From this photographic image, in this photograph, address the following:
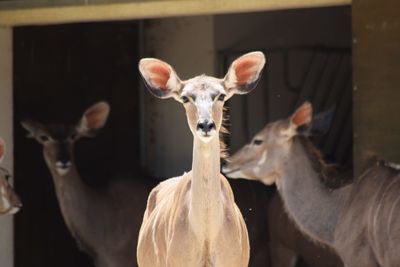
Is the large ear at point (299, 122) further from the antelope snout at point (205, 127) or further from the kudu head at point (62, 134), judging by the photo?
the antelope snout at point (205, 127)

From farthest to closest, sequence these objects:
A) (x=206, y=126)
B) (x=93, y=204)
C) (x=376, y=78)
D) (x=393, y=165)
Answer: (x=93, y=204) < (x=376, y=78) < (x=393, y=165) < (x=206, y=126)

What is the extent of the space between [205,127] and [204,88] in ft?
1.07

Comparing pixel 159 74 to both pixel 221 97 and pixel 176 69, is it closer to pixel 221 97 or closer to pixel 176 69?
pixel 221 97

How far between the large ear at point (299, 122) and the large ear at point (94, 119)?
1606mm

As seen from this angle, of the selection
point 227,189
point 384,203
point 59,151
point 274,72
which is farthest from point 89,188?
point 227,189

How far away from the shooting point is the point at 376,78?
7.19 metres

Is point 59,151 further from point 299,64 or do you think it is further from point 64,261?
point 299,64

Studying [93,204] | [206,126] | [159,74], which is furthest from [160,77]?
[93,204]

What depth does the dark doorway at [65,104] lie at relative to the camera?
9.20 meters

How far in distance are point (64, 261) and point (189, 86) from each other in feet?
16.1

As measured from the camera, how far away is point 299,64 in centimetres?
981

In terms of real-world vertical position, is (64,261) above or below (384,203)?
below

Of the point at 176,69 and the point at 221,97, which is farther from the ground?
the point at 176,69

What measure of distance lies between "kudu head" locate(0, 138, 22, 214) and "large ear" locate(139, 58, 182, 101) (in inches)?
119
